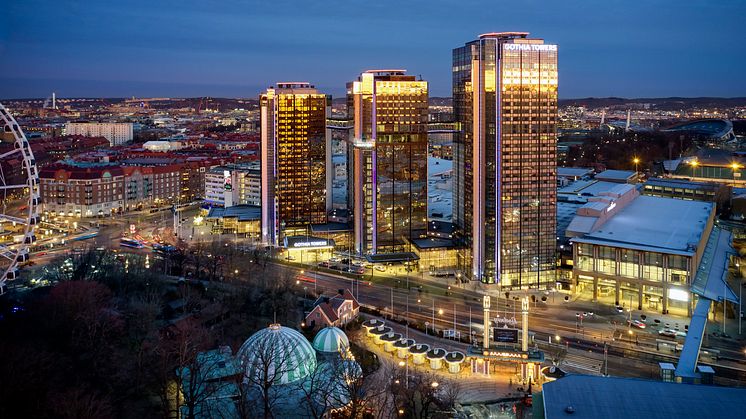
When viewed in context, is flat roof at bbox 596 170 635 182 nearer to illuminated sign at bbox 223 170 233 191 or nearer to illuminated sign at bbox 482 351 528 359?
illuminated sign at bbox 223 170 233 191

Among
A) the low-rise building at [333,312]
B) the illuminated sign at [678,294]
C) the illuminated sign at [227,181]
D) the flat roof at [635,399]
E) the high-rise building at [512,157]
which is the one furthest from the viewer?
the illuminated sign at [227,181]

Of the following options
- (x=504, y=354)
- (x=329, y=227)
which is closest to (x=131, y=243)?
(x=329, y=227)

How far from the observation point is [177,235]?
2181 inches

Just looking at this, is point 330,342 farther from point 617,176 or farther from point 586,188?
point 617,176

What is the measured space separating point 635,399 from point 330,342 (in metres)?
12.4

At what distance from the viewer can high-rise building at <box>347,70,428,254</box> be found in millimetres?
46281

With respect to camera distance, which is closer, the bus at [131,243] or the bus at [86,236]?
the bus at [131,243]

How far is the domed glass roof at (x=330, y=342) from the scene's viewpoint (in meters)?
27.8

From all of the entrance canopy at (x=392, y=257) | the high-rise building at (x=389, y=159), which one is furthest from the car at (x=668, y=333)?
the high-rise building at (x=389, y=159)

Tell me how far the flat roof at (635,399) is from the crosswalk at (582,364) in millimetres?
6963

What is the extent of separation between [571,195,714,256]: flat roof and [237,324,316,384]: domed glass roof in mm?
21918

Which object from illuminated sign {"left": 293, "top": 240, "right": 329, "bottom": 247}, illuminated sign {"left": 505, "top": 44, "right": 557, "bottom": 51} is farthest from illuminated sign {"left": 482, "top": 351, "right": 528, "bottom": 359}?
illuminated sign {"left": 293, "top": 240, "right": 329, "bottom": 247}

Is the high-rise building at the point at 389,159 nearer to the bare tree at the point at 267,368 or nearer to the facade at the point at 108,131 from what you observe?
the bare tree at the point at 267,368

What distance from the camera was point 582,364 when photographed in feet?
95.7
